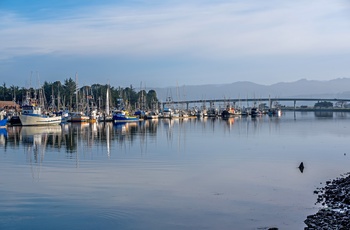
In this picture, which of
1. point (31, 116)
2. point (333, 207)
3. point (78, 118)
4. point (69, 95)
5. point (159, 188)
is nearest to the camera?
point (333, 207)

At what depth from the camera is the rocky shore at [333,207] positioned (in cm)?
1587

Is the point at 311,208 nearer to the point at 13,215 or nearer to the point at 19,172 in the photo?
the point at 13,215

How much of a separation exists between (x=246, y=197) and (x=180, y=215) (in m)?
4.20

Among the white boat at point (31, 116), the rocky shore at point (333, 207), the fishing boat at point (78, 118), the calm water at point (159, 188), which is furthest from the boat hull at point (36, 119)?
the rocky shore at point (333, 207)

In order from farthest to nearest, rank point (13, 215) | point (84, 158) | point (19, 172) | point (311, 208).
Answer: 1. point (84, 158)
2. point (19, 172)
3. point (311, 208)
4. point (13, 215)

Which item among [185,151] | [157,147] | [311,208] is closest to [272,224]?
[311,208]

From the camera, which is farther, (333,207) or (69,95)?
(69,95)

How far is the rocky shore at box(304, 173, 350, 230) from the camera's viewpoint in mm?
15874

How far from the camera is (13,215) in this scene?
687 inches

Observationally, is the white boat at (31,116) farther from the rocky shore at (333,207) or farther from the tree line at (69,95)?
the rocky shore at (333,207)

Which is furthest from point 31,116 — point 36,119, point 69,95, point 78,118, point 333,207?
point 333,207

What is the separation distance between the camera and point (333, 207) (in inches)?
730

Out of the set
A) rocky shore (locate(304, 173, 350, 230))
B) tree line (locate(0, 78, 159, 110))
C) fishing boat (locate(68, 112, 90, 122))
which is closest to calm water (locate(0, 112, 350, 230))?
rocky shore (locate(304, 173, 350, 230))

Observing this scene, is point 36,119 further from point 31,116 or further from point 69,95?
point 69,95
